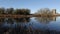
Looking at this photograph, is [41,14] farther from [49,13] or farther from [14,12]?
[14,12]

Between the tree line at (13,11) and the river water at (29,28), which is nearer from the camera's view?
the river water at (29,28)

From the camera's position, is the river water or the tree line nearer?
the river water

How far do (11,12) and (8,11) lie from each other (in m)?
0.73

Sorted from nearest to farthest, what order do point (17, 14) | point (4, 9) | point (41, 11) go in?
point (4, 9)
point (17, 14)
point (41, 11)

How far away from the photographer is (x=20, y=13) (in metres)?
20.8

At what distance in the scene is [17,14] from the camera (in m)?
20.7

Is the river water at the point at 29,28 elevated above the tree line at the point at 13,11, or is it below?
below

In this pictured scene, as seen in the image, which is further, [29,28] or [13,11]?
[13,11]

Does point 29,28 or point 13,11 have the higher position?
point 13,11

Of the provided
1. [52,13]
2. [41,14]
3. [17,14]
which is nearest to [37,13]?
[41,14]

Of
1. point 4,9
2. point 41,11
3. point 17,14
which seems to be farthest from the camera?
point 41,11

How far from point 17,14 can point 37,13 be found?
4.04 meters

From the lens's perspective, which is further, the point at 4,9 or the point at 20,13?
the point at 20,13

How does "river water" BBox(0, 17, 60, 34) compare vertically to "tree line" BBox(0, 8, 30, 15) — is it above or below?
below
